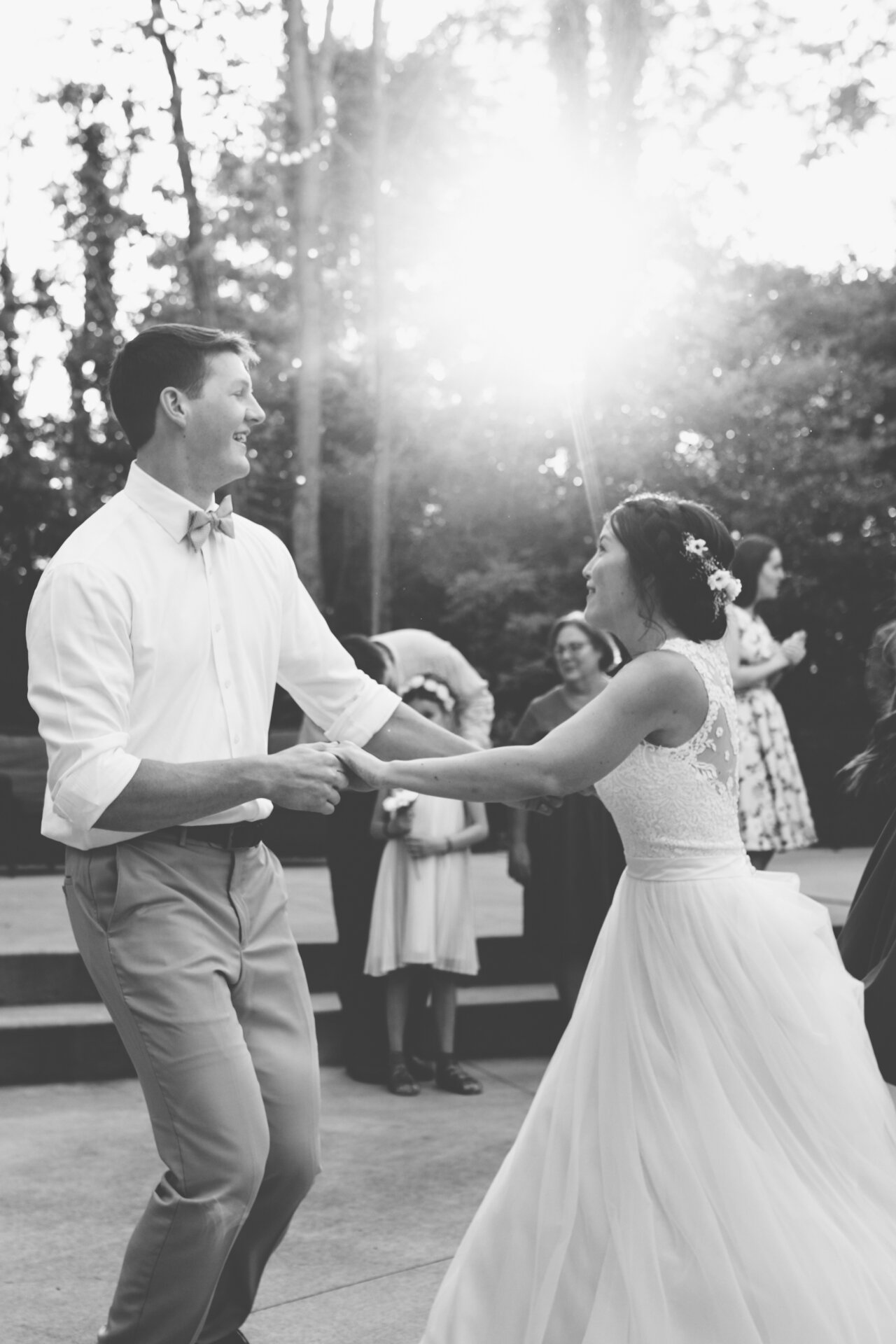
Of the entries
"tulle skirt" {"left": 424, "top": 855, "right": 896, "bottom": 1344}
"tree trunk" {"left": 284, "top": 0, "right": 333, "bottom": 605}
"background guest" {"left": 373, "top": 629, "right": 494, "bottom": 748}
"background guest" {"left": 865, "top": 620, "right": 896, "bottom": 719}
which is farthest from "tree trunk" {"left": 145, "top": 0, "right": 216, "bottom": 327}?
"tulle skirt" {"left": 424, "top": 855, "right": 896, "bottom": 1344}

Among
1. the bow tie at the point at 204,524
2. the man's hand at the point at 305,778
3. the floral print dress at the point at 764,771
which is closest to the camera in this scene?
the man's hand at the point at 305,778

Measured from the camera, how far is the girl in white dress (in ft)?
19.5

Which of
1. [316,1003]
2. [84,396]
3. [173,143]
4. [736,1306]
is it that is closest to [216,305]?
[173,143]

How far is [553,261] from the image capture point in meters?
15.3

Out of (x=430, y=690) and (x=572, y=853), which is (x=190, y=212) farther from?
(x=572, y=853)

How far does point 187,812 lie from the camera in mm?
2549

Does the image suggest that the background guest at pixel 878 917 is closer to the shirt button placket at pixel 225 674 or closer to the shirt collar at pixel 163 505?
the shirt button placket at pixel 225 674

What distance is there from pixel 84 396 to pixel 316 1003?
47.9ft

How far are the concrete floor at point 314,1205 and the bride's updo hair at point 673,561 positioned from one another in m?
1.92

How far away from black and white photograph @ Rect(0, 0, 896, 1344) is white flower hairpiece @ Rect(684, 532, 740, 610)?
0.03ft

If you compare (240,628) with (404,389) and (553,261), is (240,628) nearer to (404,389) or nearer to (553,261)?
(553,261)

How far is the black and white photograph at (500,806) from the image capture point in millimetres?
2600

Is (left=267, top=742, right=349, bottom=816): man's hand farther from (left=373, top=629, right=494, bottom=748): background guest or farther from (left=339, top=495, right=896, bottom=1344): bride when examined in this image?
(left=373, top=629, right=494, bottom=748): background guest

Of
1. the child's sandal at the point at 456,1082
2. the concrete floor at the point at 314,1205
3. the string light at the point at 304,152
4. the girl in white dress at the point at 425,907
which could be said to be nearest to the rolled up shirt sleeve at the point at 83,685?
the concrete floor at the point at 314,1205
